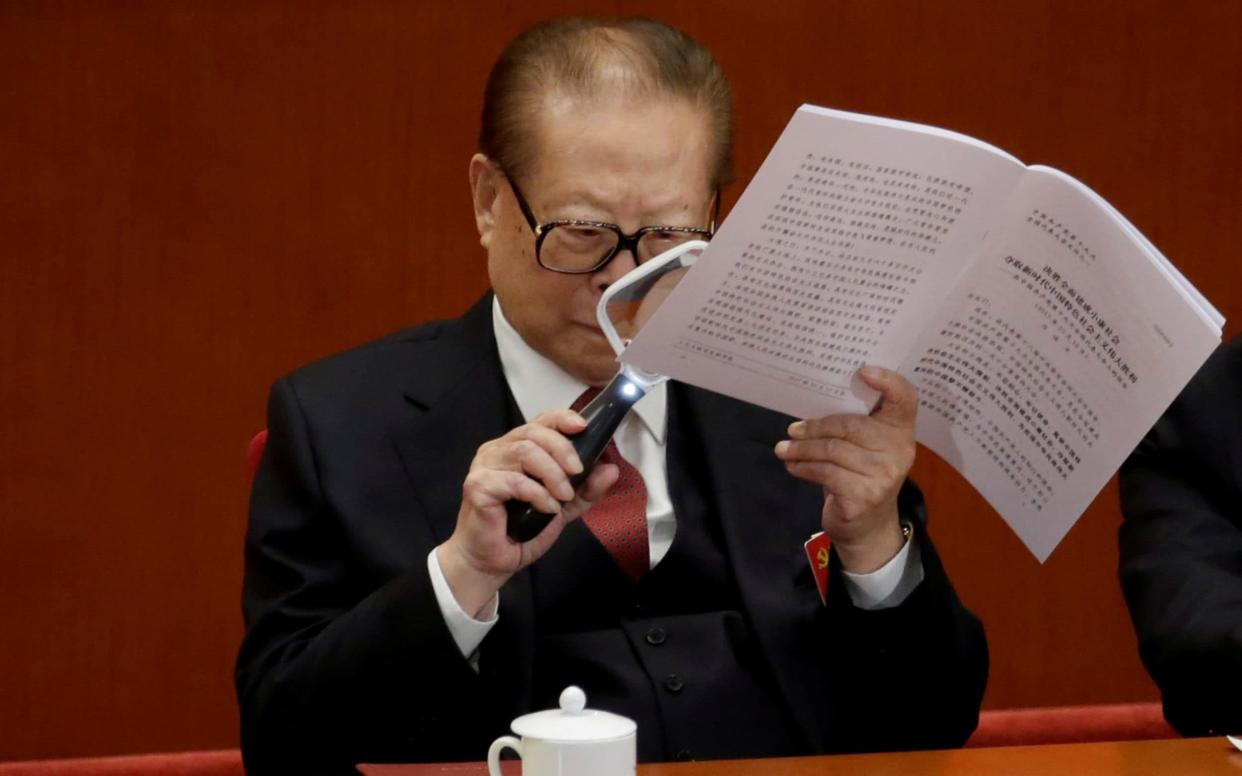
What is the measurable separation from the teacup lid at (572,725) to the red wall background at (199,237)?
1490mm

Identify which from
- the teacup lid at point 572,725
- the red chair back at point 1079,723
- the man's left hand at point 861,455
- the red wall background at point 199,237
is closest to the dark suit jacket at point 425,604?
the man's left hand at point 861,455

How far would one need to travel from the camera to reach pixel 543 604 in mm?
1766

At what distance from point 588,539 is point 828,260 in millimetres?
484

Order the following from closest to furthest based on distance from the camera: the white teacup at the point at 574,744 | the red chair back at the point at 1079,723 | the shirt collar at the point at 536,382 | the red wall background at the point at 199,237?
the white teacup at the point at 574,744 < the shirt collar at the point at 536,382 < the red wall background at the point at 199,237 < the red chair back at the point at 1079,723

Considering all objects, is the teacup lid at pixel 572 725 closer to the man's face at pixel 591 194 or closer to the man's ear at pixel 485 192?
the man's face at pixel 591 194

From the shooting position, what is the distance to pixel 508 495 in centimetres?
151

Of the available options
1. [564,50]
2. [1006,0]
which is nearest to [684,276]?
[564,50]

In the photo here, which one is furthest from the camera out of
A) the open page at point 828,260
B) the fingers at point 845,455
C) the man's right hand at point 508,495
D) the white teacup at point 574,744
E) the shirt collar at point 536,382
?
the shirt collar at point 536,382

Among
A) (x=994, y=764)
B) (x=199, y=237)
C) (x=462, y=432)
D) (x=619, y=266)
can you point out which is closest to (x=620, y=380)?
(x=619, y=266)

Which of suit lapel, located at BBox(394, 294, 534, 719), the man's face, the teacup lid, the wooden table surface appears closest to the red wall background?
suit lapel, located at BBox(394, 294, 534, 719)

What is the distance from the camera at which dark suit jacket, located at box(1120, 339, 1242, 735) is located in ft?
5.66

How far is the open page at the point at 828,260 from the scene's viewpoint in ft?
4.43

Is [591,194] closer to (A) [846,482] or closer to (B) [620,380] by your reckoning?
(B) [620,380]

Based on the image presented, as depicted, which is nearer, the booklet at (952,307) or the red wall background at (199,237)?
the booklet at (952,307)
